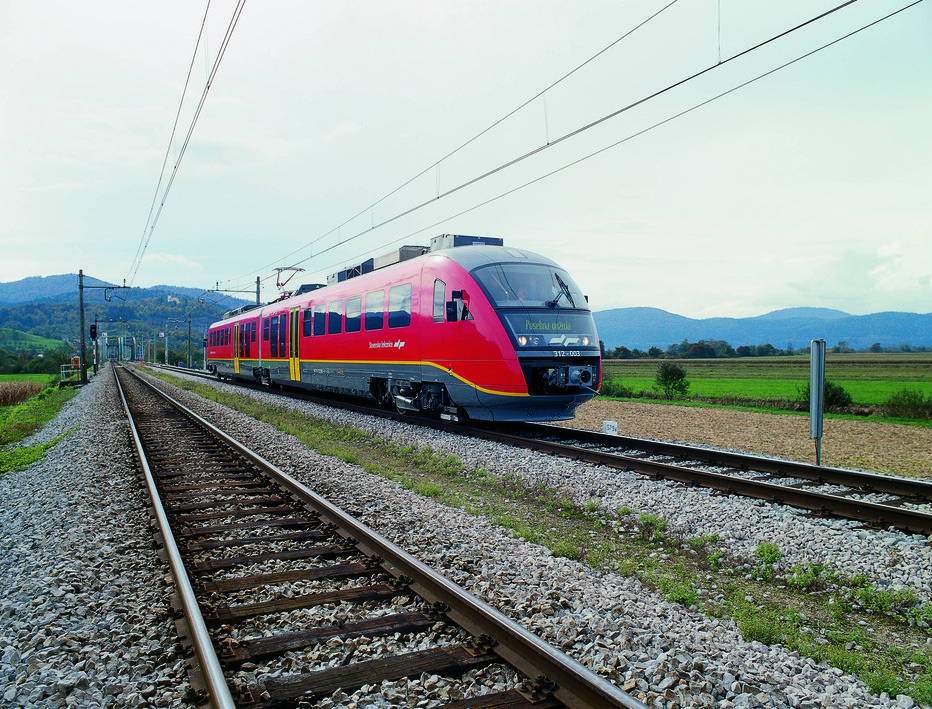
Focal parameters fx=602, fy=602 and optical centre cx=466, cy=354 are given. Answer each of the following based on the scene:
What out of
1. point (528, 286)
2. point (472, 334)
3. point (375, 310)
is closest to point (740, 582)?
point (472, 334)

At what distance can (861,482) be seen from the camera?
23.8 feet

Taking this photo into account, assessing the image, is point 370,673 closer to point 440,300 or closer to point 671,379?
point 440,300

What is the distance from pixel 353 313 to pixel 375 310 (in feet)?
4.95

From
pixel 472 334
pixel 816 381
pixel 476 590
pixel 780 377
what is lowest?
pixel 780 377

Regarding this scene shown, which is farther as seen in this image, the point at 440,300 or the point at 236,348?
the point at 236,348

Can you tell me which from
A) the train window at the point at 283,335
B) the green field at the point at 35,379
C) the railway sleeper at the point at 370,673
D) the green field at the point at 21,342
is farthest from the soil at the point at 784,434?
the green field at the point at 21,342

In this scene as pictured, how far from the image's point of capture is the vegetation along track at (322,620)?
117 inches

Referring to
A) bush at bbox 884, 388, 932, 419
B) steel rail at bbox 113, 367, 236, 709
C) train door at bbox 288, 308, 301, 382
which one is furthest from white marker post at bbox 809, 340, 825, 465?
train door at bbox 288, 308, 301, 382

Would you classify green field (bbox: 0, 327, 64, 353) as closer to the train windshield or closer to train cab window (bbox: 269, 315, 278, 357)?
train cab window (bbox: 269, 315, 278, 357)

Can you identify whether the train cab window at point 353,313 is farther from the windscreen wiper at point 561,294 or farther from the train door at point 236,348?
the train door at point 236,348

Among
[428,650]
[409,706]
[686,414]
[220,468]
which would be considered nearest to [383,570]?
[428,650]

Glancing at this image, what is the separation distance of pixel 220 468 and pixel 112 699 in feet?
20.2

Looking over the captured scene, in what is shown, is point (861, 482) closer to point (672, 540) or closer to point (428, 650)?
point (672, 540)

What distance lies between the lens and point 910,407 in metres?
17.7
